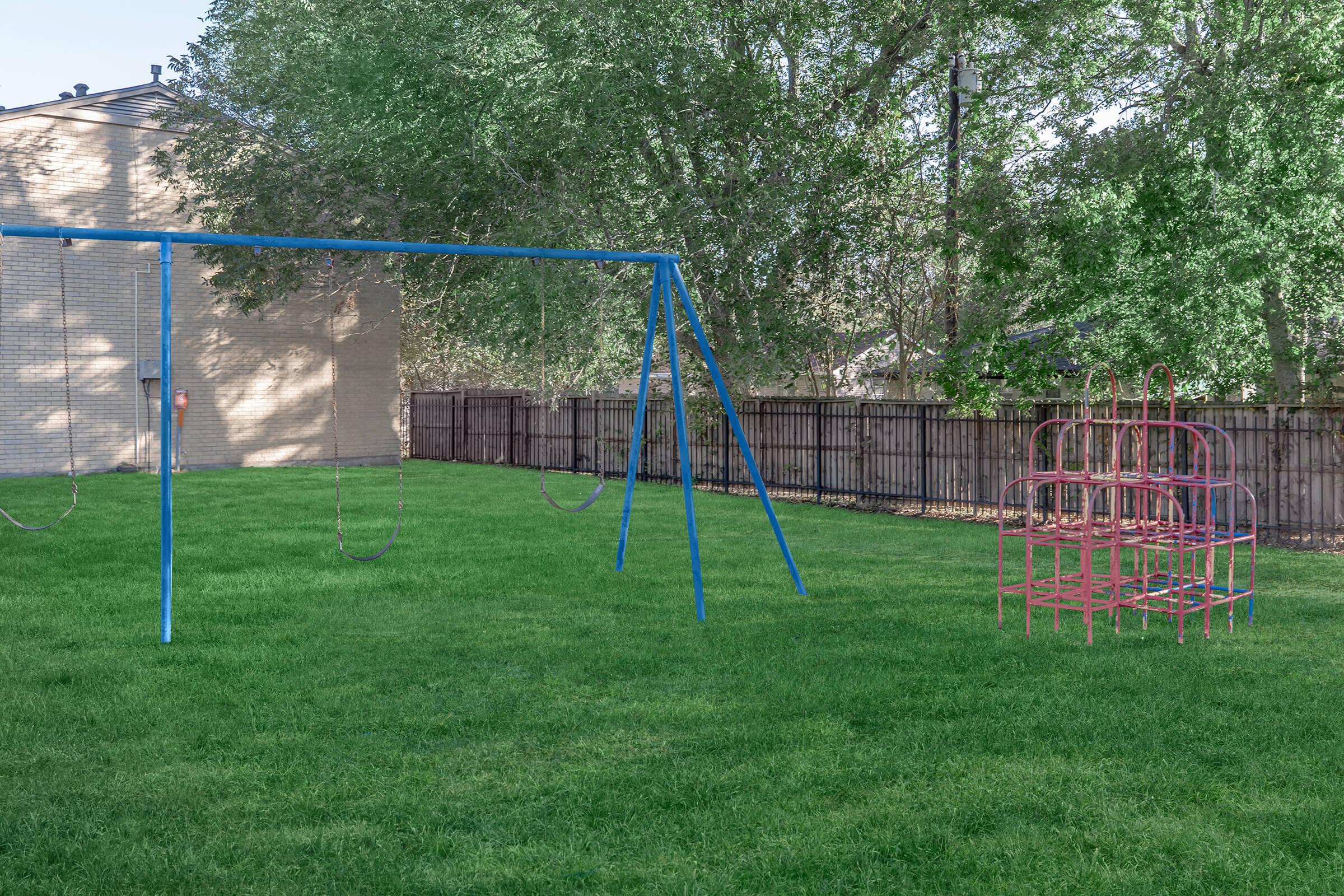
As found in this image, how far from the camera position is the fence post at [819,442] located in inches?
663

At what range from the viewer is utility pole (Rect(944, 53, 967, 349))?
14672mm

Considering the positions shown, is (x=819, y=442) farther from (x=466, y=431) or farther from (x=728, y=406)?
(x=466, y=431)

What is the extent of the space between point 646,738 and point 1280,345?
35.5 feet

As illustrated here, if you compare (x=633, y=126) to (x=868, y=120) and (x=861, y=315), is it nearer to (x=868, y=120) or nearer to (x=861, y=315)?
(x=868, y=120)

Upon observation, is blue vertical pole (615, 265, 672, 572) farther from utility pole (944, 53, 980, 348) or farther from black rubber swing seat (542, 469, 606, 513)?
utility pole (944, 53, 980, 348)

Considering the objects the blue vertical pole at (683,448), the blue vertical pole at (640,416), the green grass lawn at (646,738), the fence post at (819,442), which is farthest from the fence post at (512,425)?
the blue vertical pole at (683,448)

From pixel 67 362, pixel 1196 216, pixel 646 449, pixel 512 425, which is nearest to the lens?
pixel 67 362

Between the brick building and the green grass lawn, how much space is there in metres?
11.8

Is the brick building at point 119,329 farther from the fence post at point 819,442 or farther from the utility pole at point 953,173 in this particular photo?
the utility pole at point 953,173

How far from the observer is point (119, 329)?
20.7 m

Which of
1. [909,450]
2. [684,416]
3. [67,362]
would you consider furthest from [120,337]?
[684,416]

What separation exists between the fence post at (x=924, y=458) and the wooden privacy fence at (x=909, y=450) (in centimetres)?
1

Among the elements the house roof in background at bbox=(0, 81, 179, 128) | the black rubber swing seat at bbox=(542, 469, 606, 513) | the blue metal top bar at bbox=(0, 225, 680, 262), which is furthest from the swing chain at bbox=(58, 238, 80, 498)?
the black rubber swing seat at bbox=(542, 469, 606, 513)

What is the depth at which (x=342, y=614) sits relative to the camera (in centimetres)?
802
